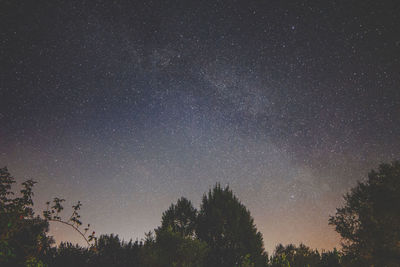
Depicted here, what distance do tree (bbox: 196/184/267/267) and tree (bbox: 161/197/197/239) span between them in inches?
50.5

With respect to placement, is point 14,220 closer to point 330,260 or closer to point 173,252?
point 173,252

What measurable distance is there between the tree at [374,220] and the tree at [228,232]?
982cm

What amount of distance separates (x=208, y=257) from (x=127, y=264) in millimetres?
21092

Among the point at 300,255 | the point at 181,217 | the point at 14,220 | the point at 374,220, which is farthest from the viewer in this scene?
the point at 181,217

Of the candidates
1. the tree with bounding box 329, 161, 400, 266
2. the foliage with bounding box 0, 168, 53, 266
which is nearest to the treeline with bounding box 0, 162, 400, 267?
the tree with bounding box 329, 161, 400, 266

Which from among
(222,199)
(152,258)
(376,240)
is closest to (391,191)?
(376,240)

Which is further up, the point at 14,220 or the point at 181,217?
the point at 181,217

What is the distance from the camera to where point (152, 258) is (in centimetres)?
2217

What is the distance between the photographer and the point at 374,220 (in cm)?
2017

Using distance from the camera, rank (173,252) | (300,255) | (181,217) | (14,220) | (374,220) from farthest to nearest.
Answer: (181,217), (300,255), (173,252), (374,220), (14,220)

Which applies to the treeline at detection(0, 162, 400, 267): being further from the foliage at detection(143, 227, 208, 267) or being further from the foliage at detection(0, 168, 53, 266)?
the foliage at detection(0, 168, 53, 266)

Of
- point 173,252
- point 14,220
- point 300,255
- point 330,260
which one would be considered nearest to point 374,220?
point 300,255

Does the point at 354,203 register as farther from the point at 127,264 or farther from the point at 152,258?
the point at 127,264

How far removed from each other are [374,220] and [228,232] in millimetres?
15716
